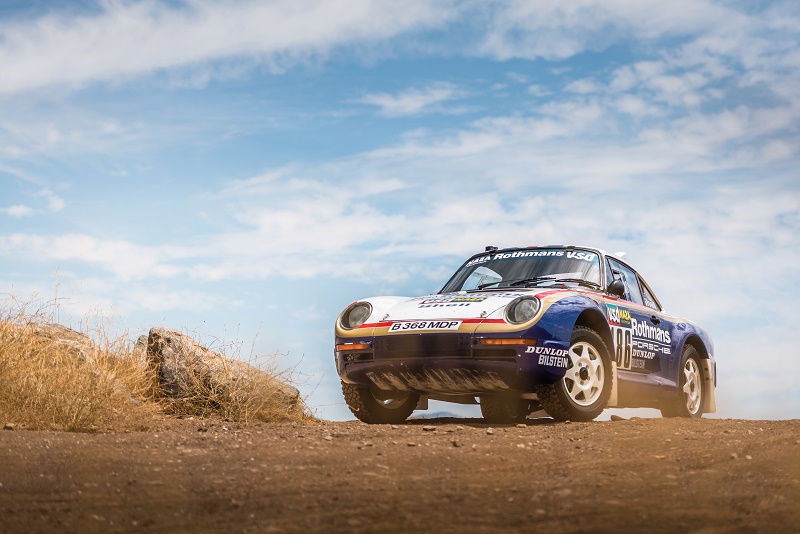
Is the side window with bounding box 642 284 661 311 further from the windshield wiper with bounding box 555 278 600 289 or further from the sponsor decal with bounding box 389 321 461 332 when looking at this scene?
the sponsor decal with bounding box 389 321 461 332

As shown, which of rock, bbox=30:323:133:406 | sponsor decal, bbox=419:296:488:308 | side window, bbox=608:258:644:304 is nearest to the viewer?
sponsor decal, bbox=419:296:488:308

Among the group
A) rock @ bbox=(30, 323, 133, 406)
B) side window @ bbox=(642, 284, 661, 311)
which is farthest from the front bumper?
side window @ bbox=(642, 284, 661, 311)

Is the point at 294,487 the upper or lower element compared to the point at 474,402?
lower

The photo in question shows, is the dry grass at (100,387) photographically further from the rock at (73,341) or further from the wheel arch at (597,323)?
the wheel arch at (597,323)

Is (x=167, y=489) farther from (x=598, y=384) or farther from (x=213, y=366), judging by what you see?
(x=213, y=366)

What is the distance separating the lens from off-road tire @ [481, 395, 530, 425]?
32.7ft

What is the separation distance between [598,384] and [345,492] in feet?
16.0

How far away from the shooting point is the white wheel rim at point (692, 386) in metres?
11.5

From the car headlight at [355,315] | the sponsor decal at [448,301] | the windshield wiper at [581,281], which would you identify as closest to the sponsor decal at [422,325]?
the sponsor decal at [448,301]

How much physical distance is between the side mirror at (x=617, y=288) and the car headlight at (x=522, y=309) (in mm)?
1602

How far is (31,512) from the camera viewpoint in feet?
15.8

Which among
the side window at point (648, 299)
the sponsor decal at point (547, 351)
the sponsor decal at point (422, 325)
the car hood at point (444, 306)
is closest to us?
the sponsor decal at point (547, 351)

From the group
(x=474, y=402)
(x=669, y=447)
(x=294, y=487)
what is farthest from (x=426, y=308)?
(x=294, y=487)

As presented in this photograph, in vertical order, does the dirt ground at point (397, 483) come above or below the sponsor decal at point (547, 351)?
below
